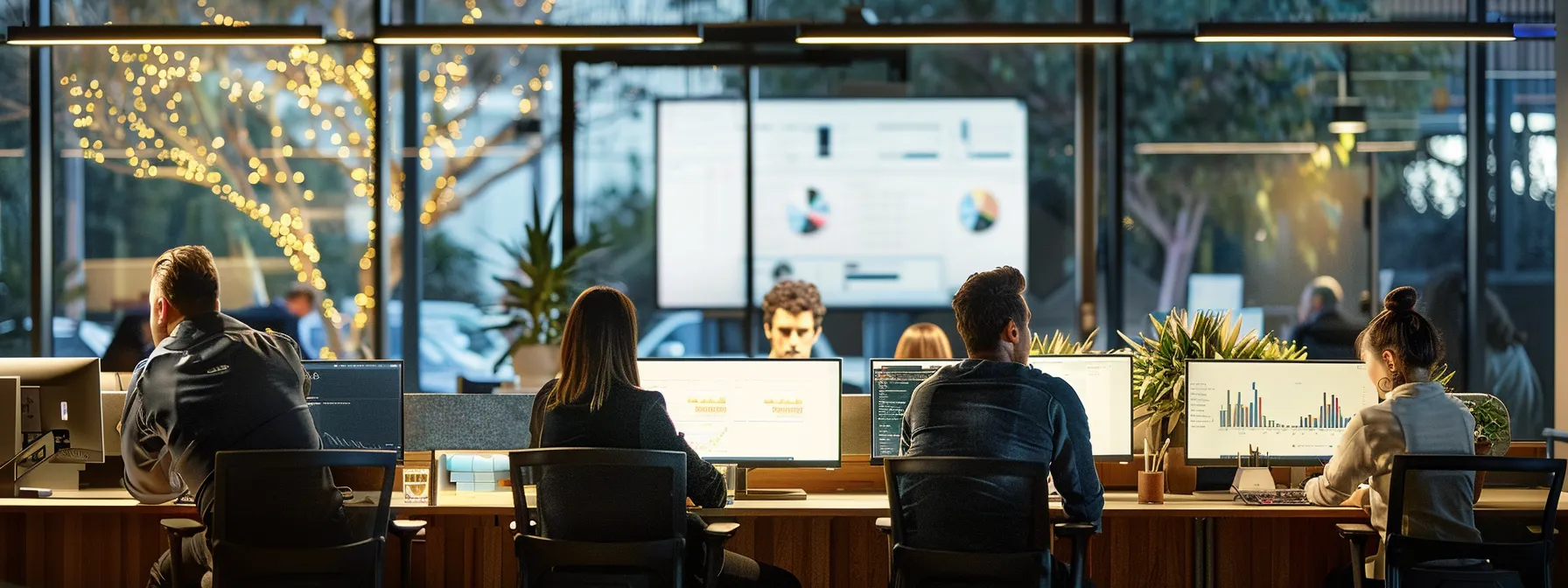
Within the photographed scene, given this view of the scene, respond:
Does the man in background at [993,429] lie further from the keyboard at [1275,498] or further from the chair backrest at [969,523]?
the keyboard at [1275,498]

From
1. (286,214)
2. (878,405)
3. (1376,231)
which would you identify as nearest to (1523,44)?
(1376,231)

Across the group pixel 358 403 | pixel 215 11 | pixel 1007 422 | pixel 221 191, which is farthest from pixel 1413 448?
pixel 215 11

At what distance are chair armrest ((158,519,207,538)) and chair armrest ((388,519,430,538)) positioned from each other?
1.45 feet

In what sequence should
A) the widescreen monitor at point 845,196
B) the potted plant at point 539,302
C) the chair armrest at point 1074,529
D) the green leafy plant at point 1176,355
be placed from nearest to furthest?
the chair armrest at point 1074,529 → the green leafy plant at point 1176,355 → the potted plant at point 539,302 → the widescreen monitor at point 845,196

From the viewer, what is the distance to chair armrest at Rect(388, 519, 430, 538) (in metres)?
3.59

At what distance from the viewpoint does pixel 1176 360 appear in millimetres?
4242

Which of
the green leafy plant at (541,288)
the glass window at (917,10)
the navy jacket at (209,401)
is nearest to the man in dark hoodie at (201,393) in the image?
the navy jacket at (209,401)

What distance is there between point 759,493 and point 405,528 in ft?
3.39

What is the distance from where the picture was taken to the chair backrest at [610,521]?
320cm

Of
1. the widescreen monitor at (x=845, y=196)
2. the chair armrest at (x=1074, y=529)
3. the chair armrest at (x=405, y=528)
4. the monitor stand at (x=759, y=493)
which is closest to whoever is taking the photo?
the chair armrest at (x=1074, y=529)

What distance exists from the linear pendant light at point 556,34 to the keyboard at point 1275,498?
2.58m

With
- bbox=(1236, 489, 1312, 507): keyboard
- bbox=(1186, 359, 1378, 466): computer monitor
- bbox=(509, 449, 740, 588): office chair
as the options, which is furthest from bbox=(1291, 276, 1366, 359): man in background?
bbox=(509, 449, 740, 588): office chair

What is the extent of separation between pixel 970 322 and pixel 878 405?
0.77 metres

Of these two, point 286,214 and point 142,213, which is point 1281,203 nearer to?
point 286,214
